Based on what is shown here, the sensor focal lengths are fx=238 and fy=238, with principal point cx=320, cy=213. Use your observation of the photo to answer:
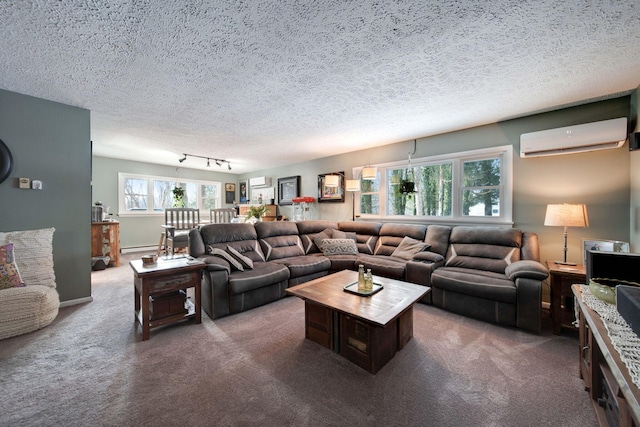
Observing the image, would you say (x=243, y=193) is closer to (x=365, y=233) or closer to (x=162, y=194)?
(x=162, y=194)

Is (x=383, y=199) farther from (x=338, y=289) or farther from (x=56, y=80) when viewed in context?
(x=56, y=80)

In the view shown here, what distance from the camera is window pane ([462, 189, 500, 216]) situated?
11.5ft

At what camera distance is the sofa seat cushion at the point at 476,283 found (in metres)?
2.44

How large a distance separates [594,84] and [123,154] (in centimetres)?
801

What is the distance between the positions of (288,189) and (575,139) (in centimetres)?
541

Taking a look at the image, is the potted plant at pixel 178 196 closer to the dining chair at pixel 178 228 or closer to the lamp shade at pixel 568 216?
the dining chair at pixel 178 228

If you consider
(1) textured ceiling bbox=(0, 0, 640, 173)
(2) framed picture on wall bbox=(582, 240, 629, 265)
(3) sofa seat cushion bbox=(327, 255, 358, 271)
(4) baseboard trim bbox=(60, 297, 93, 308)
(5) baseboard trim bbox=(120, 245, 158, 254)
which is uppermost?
(1) textured ceiling bbox=(0, 0, 640, 173)

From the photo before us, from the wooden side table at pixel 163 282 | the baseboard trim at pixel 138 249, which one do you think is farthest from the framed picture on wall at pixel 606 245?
the baseboard trim at pixel 138 249

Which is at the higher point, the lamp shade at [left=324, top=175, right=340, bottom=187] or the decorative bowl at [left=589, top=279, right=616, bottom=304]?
the lamp shade at [left=324, top=175, right=340, bottom=187]

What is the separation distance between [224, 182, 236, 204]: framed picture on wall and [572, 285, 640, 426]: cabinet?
27.4ft

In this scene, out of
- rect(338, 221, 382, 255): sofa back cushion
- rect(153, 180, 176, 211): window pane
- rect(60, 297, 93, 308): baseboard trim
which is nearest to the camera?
rect(60, 297, 93, 308): baseboard trim

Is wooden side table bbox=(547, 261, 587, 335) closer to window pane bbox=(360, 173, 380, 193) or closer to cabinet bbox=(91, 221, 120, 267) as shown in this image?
window pane bbox=(360, 173, 380, 193)

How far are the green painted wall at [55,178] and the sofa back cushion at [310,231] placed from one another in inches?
119

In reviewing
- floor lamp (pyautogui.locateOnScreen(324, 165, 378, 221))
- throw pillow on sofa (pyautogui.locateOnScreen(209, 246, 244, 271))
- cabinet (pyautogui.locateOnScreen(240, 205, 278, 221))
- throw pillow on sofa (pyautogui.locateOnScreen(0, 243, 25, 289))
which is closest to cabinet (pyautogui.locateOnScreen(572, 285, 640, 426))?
throw pillow on sofa (pyautogui.locateOnScreen(209, 246, 244, 271))
